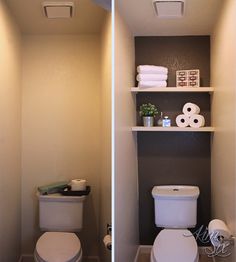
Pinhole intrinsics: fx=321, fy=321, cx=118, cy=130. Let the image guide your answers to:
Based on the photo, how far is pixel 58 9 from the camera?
6.18 feet

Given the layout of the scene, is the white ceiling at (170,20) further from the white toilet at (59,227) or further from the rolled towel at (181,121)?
the white toilet at (59,227)

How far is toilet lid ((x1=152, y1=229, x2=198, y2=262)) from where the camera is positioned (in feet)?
6.60

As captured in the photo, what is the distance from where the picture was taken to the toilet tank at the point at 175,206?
7.54ft

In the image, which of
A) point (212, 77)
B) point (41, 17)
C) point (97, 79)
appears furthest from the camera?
point (212, 77)

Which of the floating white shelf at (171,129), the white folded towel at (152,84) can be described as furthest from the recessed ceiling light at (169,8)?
the floating white shelf at (171,129)

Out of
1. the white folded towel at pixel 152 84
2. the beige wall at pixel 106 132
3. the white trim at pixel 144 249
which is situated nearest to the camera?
the beige wall at pixel 106 132

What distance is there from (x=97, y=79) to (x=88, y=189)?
69 cm

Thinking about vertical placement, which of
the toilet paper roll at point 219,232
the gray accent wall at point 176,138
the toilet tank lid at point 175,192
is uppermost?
the gray accent wall at point 176,138

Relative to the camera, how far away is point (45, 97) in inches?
77.0

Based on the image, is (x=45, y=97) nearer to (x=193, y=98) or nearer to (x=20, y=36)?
(x=20, y=36)

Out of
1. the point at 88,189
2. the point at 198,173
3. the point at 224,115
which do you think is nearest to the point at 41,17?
the point at 88,189

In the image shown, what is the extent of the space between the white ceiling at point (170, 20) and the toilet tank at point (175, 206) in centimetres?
110

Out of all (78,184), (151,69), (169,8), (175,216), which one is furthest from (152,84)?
(175,216)

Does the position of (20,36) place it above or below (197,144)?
above
